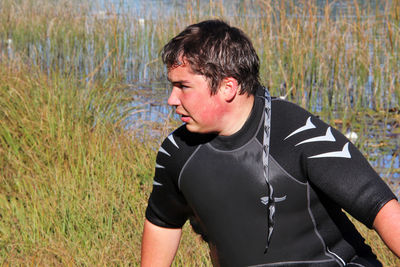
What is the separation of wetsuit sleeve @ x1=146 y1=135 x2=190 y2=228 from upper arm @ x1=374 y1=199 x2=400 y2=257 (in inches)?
30.8

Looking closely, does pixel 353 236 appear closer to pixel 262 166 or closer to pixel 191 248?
pixel 262 166

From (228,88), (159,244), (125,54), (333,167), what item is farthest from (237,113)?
(125,54)

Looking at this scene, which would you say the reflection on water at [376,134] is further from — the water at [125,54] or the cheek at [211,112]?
the cheek at [211,112]

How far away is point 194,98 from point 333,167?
1.73 feet

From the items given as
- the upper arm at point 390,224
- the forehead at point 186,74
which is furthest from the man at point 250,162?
the upper arm at point 390,224

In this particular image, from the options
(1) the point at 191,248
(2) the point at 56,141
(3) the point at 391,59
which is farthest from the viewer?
(3) the point at 391,59

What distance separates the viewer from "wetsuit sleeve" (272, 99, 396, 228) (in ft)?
6.66

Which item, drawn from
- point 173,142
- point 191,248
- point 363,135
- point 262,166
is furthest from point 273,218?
point 363,135

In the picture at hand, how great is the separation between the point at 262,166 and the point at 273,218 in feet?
0.60

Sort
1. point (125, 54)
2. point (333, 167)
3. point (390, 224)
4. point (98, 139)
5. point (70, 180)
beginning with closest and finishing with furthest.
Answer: point (390, 224), point (333, 167), point (70, 180), point (98, 139), point (125, 54)

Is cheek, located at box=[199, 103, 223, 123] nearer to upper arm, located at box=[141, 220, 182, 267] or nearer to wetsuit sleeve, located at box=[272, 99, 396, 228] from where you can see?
wetsuit sleeve, located at box=[272, 99, 396, 228]

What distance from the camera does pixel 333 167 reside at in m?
2.09

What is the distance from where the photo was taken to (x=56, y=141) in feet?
15.6

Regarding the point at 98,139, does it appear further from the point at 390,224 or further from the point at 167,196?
the point at 390,224
